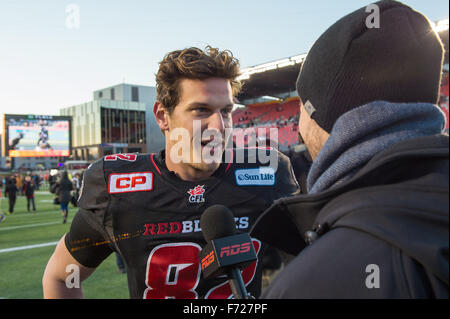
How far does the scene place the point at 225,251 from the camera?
1050 millimetres

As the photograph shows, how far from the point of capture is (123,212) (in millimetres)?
1823

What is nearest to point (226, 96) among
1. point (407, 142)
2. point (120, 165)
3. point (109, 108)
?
point (120, 165)

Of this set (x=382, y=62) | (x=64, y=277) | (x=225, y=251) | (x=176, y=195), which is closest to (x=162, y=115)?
(x=176, y=195)

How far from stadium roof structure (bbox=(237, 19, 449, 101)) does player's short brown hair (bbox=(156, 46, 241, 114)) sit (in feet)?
42.6

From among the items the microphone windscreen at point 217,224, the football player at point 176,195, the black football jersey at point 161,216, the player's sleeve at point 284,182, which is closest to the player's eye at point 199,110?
the football player at point 176,195

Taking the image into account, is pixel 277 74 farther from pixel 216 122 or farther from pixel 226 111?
A: pixel 216 122

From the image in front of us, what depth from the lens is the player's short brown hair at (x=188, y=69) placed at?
192 cm

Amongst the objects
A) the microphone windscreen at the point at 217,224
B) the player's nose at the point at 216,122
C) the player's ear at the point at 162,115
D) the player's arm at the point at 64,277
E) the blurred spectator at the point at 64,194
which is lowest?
the blurred spectator at the point at 64,194

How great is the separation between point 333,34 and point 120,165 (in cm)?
151

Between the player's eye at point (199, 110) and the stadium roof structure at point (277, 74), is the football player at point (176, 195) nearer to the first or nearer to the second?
the player's eye at point (199, 110)

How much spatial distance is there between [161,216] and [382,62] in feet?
4.47

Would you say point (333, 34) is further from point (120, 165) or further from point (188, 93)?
point (120, 165)

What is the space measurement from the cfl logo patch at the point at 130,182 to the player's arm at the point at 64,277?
1.44 ft

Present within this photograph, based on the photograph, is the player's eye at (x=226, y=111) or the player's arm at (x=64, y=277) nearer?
the player's arm at (x=64, y=277)
